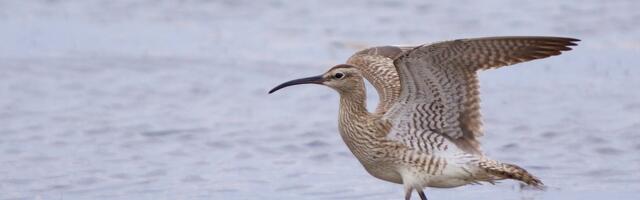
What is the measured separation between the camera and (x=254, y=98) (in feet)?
41.9

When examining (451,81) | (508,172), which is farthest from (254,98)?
(508,172)

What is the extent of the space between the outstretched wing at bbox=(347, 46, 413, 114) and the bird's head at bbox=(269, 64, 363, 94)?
261 mm

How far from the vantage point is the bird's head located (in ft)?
28.8

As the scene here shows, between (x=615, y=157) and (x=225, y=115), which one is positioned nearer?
(x=615, y=157)

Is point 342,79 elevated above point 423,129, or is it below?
above

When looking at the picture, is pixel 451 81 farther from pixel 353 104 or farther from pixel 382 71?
pixel 382 71

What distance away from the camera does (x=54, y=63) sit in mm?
13758

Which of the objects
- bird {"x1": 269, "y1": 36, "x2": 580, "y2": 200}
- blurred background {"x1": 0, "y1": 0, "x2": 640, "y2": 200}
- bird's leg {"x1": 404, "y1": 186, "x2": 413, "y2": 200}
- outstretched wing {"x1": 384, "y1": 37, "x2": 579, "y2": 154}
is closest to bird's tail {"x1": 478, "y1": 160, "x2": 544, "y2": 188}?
bird {"x1": 269, "y1": 36, "x2": 580, "y2": 200}

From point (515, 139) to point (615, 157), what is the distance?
920 millimetres

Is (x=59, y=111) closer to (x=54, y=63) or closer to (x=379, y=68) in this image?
(x=54, y=63)

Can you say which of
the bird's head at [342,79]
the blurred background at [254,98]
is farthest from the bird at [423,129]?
the blurred background at [254,98]

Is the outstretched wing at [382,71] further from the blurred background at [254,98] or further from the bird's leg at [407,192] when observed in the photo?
the blurred background at [254,98]

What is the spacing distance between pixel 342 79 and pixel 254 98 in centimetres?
400

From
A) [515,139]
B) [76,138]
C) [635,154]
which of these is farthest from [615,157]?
[76,138]
